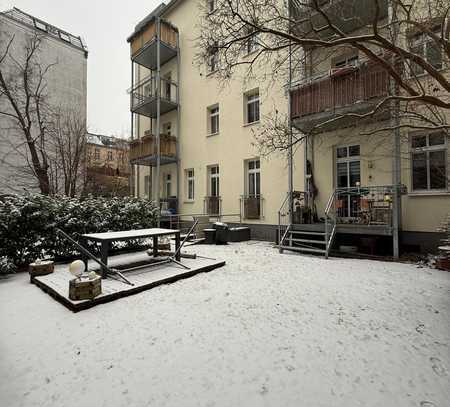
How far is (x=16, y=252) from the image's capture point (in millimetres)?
5660

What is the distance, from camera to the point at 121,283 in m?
4.54

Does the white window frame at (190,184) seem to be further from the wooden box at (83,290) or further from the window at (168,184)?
the wooden box at (83,290)

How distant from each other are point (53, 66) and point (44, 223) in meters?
20.0

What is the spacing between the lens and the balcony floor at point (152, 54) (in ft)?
44.5

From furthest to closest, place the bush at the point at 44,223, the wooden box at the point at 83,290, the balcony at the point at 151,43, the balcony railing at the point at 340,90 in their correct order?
→ 1. the balcony at the point at 151,43
2. the balcony railing at the point at 340,90
3. the bush at the point at 44,223
4. the wooden box at the point at 83,290

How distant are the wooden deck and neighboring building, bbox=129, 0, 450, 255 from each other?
335cm

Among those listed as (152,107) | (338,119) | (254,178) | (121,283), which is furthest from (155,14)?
(121,283)

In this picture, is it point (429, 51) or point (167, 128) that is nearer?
point (429, 51)

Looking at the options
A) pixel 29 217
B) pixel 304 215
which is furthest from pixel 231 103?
pixel 29 217

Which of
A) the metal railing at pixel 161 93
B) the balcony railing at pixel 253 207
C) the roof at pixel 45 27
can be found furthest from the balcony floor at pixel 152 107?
the roof at pixel 45 27

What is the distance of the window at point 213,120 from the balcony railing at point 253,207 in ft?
13.4

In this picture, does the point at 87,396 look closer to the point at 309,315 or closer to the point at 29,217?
the point at 309,315

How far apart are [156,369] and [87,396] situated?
1.85 ft

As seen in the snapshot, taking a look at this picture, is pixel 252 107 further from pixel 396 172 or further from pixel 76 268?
pixel 76 268
